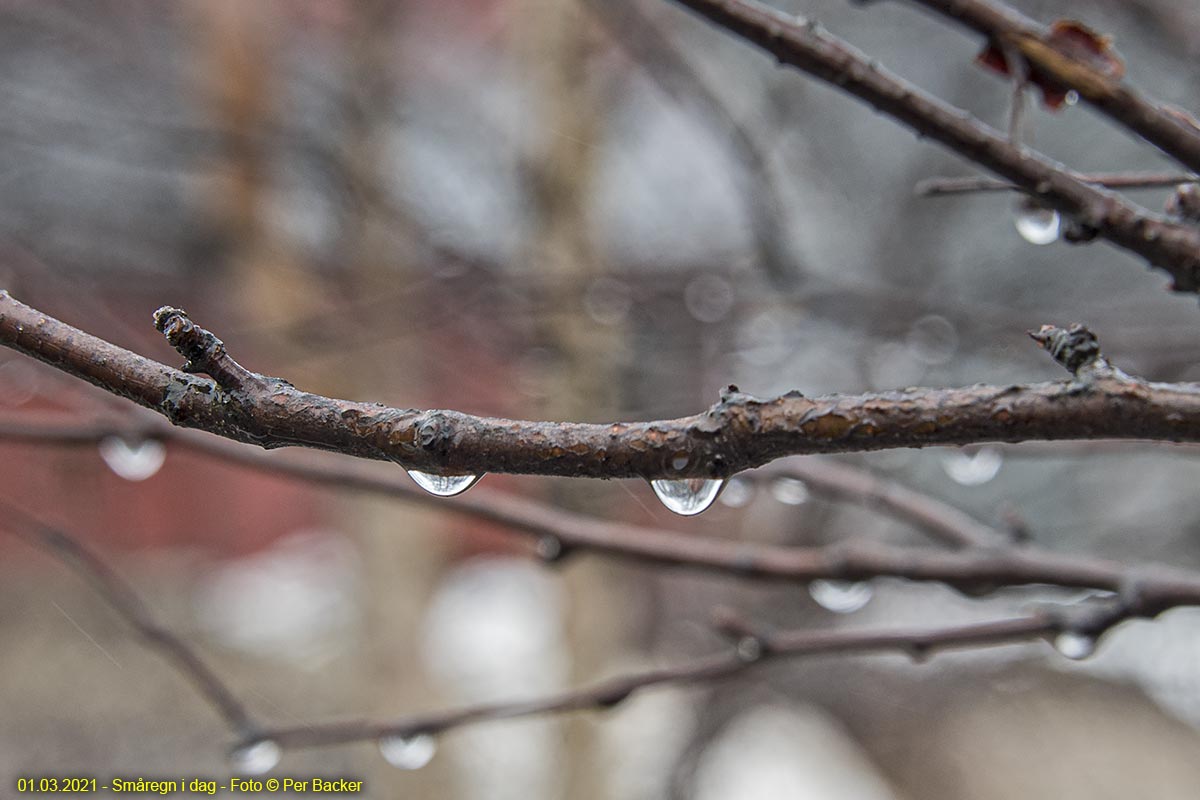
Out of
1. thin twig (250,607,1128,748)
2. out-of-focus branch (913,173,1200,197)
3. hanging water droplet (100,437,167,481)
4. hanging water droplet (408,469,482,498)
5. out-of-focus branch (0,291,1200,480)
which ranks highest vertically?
hanging water droplet (100,437,167,481)

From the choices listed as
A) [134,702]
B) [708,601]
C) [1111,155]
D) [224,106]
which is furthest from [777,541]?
[134,702]

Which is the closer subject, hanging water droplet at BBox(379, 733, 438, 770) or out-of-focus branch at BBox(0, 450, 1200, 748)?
out-of-focus branch at BBox(0, 450, 1200, 748)

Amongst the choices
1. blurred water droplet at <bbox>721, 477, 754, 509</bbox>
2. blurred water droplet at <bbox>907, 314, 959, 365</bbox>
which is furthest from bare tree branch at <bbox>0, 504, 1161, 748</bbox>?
blurred water droplet at <bbox>907, 314, 959, 365</bbox>

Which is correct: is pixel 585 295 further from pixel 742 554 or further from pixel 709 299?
pixel 742 554

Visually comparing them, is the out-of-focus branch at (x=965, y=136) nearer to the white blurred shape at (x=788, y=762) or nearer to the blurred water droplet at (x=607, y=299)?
the blurred water droplet at (x=607, y=299)

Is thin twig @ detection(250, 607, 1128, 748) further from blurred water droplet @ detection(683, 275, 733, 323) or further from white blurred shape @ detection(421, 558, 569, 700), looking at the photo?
white blurred shape @ detection(421, 558, 569, 700)

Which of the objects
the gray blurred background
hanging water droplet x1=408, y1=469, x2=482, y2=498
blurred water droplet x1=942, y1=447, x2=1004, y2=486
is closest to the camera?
hanging water droplet x1=408, y1=469, x2=482, y2=498
